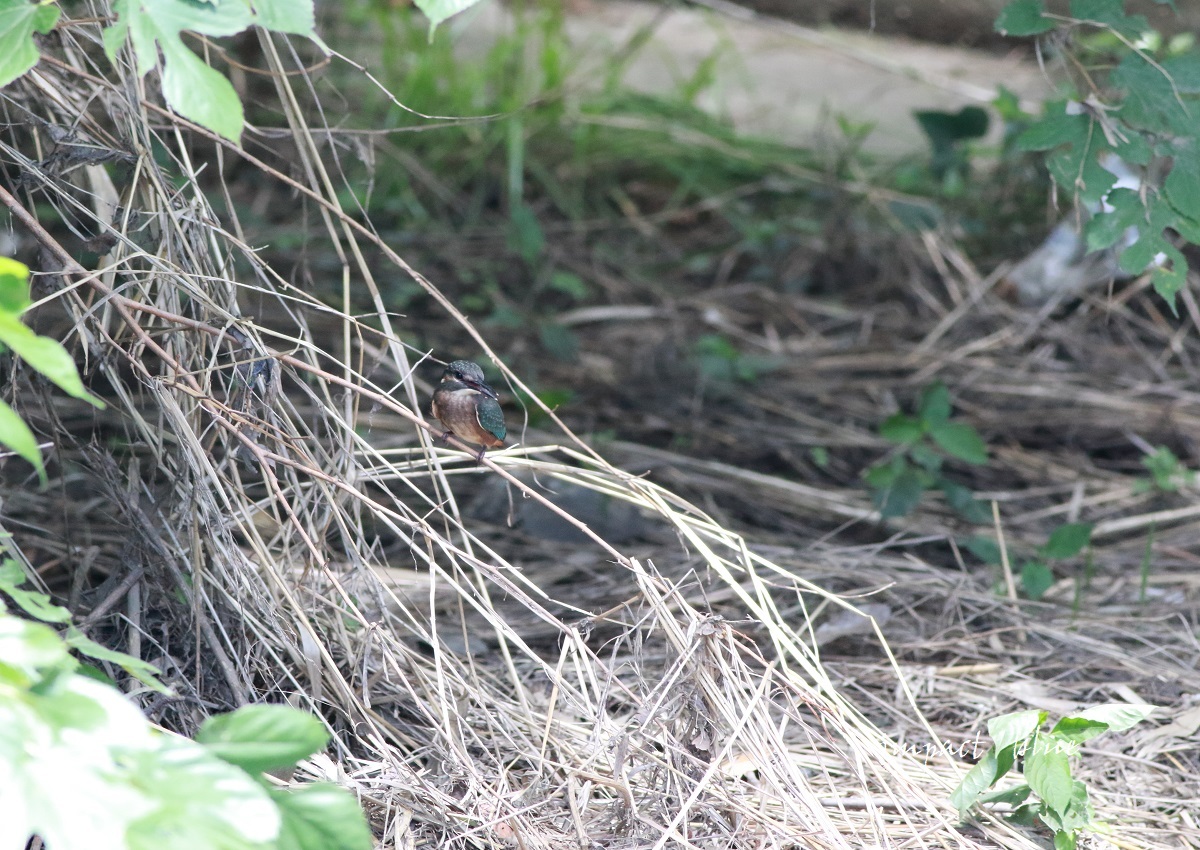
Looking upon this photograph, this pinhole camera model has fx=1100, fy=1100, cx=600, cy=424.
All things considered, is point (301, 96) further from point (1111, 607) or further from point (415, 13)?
point (1111, 607)

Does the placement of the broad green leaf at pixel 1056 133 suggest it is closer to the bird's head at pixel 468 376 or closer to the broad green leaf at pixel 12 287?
the bird's head at pixel 468 376

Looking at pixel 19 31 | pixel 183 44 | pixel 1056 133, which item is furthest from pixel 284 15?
pixel 1056 133

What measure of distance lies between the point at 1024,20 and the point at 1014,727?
1372 millimetres

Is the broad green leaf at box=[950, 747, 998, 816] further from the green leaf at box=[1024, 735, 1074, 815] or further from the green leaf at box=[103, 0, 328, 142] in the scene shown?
the green leaf at box=[103, 0, 328, 142]

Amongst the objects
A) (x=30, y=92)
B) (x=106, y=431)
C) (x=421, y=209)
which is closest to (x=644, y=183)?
(x=421, y=209)

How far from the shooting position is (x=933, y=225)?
4.34 m

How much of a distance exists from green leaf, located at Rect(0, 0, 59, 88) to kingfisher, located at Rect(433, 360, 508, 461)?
2.75 ft

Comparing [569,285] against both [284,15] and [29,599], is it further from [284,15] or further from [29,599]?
[29,599]

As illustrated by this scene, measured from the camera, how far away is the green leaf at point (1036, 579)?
2584 millimetres

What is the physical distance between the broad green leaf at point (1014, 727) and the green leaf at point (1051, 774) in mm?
34

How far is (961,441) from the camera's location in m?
2.95

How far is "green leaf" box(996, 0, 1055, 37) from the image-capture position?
7.12ft

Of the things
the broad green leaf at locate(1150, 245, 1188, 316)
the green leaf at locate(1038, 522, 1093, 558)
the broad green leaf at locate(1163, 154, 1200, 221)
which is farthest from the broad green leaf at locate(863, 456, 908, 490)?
the broad green leaf at locate(1163, 154, 1200, 221)

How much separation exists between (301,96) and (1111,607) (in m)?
3.49
